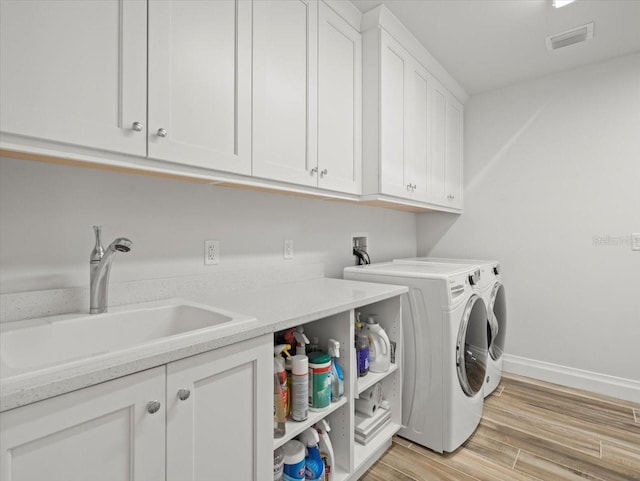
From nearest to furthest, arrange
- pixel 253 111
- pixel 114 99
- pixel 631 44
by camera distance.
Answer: pixel 114 99, pixel 253 111, pixel 631 44

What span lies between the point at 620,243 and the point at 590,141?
772 mm

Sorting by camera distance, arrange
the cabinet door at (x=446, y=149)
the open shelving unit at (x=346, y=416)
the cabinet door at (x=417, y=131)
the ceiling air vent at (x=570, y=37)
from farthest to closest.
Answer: the cabinet door at (x=446, y=149) < the cabinet door at (x=417, y=131) < the ceiling air vent at (x=570, y=37) < the open shelving unit at (x=346, y=416)

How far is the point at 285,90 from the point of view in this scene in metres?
1.50

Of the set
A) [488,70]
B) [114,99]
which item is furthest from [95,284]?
[488,70]

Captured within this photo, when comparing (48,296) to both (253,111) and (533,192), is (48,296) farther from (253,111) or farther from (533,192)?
(533,192)

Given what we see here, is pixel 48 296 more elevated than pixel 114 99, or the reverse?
pixel 114 99

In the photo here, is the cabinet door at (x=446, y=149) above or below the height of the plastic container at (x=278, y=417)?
above

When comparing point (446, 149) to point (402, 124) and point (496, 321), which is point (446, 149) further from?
point (496, 321)

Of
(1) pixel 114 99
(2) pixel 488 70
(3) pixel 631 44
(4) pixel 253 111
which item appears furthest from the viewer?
(2) pixel 488 70

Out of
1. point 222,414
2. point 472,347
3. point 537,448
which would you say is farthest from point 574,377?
point 222,414

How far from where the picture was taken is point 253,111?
1.35 m

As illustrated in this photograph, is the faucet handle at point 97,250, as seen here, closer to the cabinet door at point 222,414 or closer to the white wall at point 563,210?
the cabinet door at point 222,414

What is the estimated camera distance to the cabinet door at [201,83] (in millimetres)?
1072

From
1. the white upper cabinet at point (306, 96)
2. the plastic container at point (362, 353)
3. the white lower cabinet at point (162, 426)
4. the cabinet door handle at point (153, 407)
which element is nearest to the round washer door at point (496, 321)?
the plastic container at point (362, 353)
